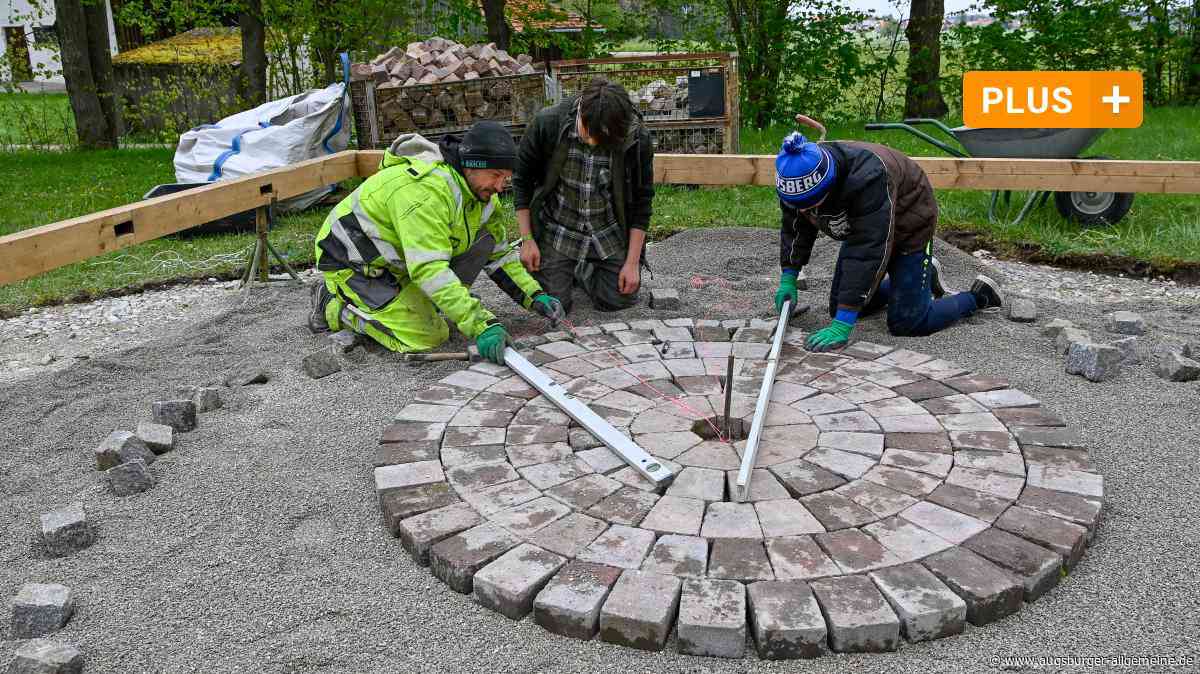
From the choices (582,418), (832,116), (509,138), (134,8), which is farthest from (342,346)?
(134,8)

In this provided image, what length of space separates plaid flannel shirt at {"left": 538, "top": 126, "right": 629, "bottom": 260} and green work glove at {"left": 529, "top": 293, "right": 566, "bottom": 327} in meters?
0.53

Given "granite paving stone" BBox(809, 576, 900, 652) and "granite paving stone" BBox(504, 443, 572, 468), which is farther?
"granite paving stone" BBox(504, 443, 572, 468)

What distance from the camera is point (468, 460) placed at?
3.10 metres

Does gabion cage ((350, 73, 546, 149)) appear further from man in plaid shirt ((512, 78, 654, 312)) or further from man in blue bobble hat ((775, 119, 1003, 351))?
man in blue bobble hat ((775, 119, 1003, 351))

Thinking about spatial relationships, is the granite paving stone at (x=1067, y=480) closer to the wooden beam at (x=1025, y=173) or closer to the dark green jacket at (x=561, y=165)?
the dark green jacket at (x=561, y=165)

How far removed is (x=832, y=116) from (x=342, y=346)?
32.7ft

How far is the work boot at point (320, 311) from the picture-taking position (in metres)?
4.66

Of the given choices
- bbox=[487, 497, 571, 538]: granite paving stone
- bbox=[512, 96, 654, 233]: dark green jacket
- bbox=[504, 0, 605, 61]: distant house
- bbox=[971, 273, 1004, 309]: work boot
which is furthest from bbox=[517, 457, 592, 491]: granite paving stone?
bbox=[504, 0, 605, 61]: distant house

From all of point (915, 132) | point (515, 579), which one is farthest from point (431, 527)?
point (915, 132)

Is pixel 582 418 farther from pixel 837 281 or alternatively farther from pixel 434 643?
pixel 837 281

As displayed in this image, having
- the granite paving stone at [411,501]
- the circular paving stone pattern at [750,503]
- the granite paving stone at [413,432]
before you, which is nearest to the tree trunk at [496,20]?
the circular paving stone pattern at [750,503]

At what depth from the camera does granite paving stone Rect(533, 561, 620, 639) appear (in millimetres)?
2295

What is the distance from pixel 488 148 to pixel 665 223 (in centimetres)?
302

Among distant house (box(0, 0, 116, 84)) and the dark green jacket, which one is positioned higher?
distant house (box(0, 0, 116, 84))
